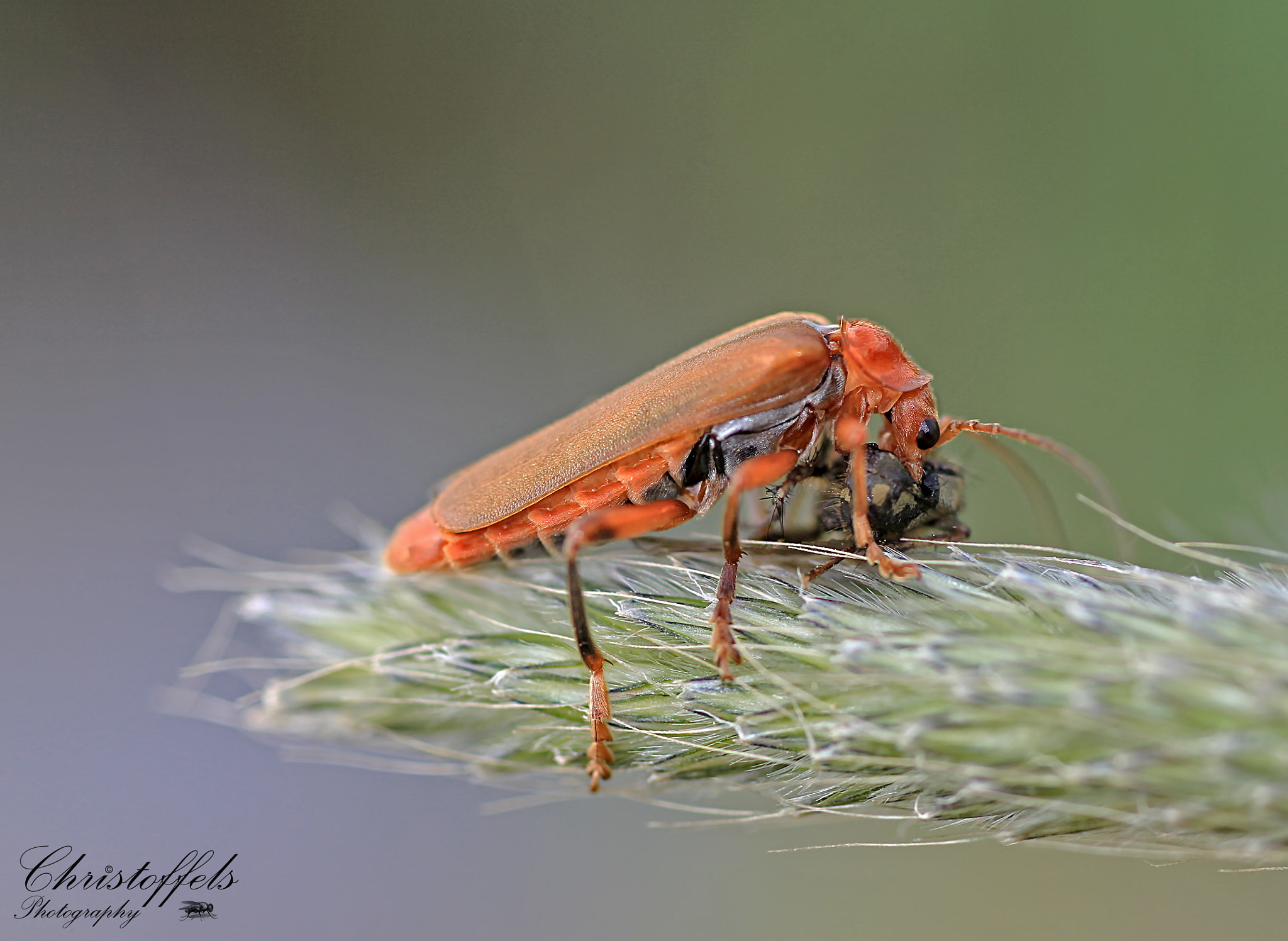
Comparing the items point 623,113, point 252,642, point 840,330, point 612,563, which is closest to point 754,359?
point 840,330

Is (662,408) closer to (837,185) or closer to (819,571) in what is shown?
(819,571)

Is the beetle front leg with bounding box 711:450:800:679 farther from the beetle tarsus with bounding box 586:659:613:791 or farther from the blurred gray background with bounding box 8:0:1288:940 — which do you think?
the blurred gray background with bounding box 8:0:1288:940

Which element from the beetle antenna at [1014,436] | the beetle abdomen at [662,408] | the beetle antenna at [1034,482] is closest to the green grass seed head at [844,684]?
the beetle abdomen at [662,408]

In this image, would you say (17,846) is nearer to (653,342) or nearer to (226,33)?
(653,342)

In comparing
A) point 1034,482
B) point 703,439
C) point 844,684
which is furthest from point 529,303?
point 844,684

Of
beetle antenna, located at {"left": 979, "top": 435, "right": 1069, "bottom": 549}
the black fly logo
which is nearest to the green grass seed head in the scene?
beetle antenna, located at {"left": 979, "top": 435, "right": 1069, "bottom": 549}

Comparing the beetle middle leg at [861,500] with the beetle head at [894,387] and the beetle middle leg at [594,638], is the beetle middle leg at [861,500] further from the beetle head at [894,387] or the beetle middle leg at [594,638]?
the beetle middle leg at [594,638]
